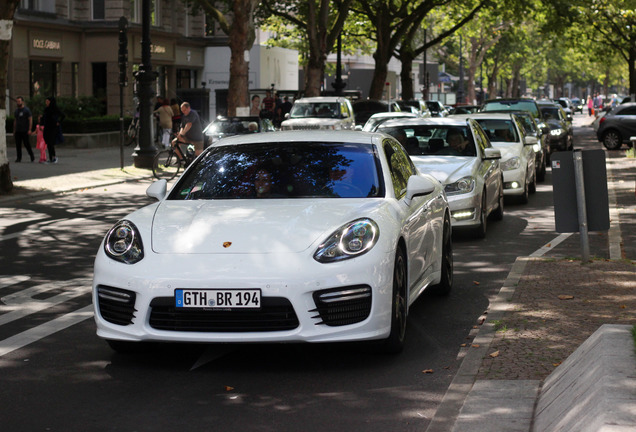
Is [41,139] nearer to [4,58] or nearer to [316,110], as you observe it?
[316,110]

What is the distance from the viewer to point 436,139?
48.2 ft

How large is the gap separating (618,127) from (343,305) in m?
30.8

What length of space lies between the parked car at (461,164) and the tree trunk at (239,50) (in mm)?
17006

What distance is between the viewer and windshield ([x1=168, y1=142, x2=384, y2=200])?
301 inches

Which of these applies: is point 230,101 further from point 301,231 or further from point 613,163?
point 301,231

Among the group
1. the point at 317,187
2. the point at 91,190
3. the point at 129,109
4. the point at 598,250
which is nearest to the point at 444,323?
the point at 317,187

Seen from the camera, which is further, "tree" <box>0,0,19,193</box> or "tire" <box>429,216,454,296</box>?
"tree" <box>0,0,19,193</box>

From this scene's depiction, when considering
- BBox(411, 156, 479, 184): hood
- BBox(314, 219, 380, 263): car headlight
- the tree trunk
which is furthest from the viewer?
the tree trunk

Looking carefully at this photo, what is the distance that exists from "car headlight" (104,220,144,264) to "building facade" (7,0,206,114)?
34.1m

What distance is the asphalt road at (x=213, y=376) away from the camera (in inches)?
225

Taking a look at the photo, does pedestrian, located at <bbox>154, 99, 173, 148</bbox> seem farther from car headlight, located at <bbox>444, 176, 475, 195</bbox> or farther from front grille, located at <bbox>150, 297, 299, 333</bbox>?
front grille, located at <bbox>150, 297, 299, 333</bbox>

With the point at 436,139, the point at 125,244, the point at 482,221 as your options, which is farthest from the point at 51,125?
the point at 125,244

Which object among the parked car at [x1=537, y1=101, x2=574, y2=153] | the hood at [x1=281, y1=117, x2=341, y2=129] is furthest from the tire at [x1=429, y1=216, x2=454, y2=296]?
the hood at [x1=281, y1=117, x2=341, y2=129]

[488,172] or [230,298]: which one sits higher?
[488,172]
